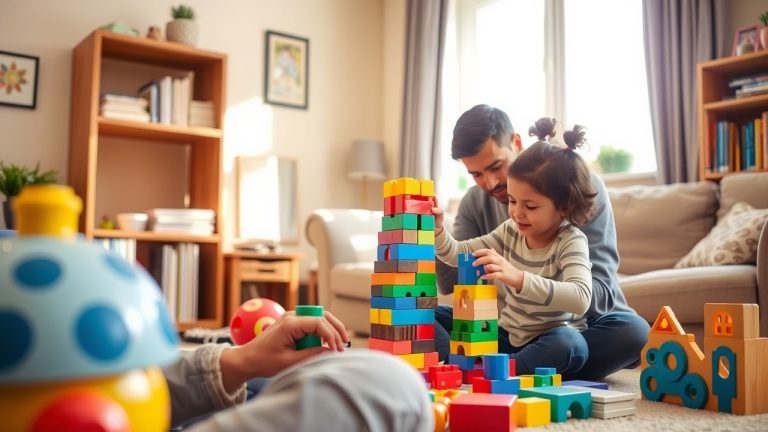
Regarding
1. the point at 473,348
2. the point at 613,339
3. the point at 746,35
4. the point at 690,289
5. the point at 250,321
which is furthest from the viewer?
the point at 746,35

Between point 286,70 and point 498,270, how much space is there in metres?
3.91

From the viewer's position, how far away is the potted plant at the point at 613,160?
429 cm

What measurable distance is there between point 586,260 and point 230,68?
3762 mm

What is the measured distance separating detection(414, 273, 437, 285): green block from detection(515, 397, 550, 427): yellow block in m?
0.46

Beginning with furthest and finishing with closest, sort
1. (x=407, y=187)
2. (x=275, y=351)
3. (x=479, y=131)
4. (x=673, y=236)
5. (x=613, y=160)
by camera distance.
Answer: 1. (x=613, y=160)
2. (x=673, y=236)
3. (x=479, y=131)
4. (x=407, y=187)
5. (x=275, y=351)

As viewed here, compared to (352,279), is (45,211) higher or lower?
higher

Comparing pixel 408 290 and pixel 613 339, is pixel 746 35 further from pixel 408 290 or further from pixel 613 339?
pixel 408 290

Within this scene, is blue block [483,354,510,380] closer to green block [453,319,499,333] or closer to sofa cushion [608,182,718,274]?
green block [453,319,499,333]

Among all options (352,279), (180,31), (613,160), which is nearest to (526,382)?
(352,279)

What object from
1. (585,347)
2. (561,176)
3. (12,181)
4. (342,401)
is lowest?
(585,347)

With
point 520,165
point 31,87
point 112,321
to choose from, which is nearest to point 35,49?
point 31,87

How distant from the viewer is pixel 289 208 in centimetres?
Result: 516

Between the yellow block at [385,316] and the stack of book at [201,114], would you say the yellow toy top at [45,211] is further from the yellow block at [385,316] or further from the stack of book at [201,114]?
the stack of book at [201,114]

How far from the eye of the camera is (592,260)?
2.03m
